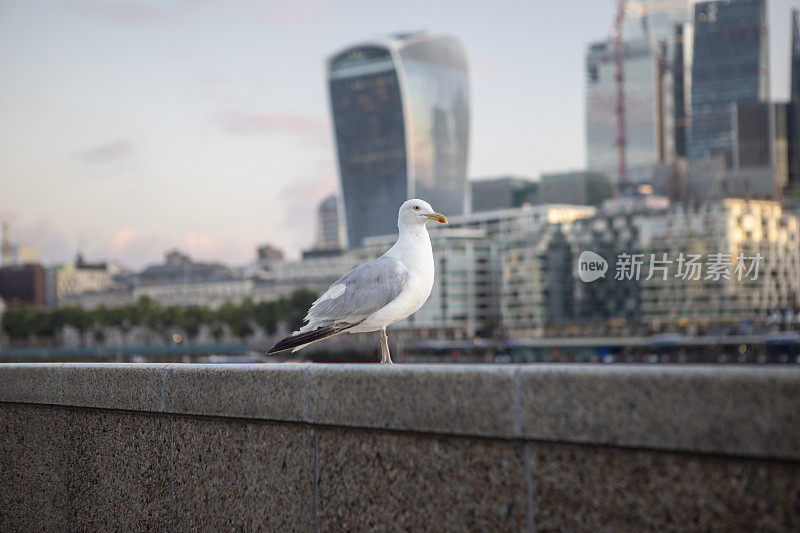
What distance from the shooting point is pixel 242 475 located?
754cm

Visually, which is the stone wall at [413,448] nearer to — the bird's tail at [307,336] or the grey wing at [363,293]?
the bird's tail at [307,336]

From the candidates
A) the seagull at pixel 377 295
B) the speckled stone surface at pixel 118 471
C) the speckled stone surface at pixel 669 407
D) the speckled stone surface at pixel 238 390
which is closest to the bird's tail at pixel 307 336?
the seagull at pixel 377 295

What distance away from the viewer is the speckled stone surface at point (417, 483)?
5.91 meters

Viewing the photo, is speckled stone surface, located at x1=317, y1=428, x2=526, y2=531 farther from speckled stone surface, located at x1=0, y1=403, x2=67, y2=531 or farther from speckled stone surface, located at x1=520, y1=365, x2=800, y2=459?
speckled stone surface, located at x1=0, y1=403, x2=67, y2=531

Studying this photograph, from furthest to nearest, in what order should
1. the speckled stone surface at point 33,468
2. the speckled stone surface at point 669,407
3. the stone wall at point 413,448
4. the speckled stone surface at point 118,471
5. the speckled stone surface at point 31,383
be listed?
1. the speckled stone surface at point 31,383
2. the speckled stone surface at point 33,468
3. the speckled stone surface at point 118,471
4. the stone wall at point 413,448
5. the speckled stone surface at point 669,407

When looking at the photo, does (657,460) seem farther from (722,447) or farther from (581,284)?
(581,284)

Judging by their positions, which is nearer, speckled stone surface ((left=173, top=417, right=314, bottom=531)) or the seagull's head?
speckled stone surface ((left=173, top=417, right=314, bottom=531))

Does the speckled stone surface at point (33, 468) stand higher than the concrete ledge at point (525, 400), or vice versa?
the concrete ledge at point (525, 400)

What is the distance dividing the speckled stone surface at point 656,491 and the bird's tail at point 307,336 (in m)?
2.31

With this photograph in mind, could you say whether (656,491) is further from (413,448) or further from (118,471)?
(118,471)

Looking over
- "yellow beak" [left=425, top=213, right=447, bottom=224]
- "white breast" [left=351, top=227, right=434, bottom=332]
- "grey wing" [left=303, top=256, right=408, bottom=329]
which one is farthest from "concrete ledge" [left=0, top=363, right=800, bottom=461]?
"yellow beak" [left=425, top=213, right=447, bottom=224]

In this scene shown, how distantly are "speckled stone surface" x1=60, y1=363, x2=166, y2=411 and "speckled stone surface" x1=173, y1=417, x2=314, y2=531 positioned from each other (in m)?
0.38

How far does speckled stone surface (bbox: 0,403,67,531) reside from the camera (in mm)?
9297

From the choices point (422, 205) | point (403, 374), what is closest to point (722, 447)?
point (403, 374)
